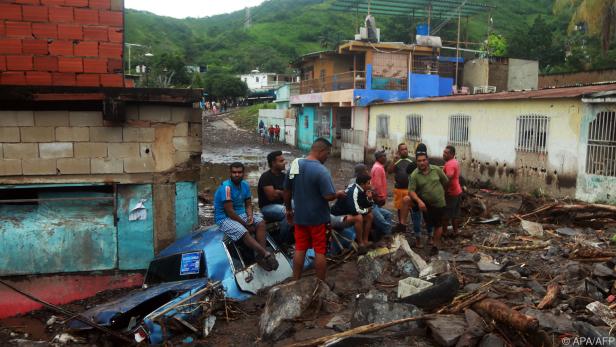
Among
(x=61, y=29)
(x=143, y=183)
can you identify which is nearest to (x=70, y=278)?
(x=143, y=183)

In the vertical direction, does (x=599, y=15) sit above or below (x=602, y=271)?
above

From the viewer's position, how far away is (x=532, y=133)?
44.9 feet

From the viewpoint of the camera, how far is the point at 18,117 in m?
6.65

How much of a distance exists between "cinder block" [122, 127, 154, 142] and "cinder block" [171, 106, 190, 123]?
0.38 meters

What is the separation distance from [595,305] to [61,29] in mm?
7489

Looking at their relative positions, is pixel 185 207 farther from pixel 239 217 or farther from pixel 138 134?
pixel 239 217

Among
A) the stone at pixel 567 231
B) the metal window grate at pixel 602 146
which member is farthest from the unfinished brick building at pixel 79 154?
the metal window grate at pixel 602 146

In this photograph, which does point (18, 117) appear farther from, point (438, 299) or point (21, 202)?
point (438, 299)

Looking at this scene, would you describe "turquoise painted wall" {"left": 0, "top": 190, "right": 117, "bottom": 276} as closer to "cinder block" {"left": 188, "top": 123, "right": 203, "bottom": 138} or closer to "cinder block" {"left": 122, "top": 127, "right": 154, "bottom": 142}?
"cinder block" {"left": 122, "top": 127, "right": 154, "bottom": 142}

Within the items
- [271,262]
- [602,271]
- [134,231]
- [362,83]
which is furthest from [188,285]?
[362,83]

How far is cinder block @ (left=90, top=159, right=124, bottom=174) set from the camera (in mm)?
6992

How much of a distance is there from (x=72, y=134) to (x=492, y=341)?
20.2 feet

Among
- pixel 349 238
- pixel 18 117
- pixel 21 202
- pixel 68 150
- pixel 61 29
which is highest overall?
pixel 61 29

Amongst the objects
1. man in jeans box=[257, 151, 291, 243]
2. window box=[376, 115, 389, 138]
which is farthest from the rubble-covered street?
window box=[376, 115, 389, 138]
